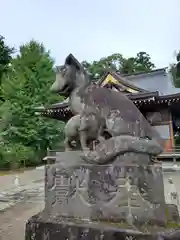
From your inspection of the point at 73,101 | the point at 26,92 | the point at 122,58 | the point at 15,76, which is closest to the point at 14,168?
the point at 26,92

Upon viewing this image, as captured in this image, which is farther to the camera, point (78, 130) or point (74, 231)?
point (78, 130)

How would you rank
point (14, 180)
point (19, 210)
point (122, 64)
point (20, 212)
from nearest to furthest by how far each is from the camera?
point (20, 212), point (19, 210), point (14, 180), point (122, 64)

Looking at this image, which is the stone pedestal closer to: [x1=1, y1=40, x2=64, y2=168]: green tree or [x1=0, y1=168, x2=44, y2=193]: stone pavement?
[x1=0, y1=168, x2=44, y2=193]: stone pavement

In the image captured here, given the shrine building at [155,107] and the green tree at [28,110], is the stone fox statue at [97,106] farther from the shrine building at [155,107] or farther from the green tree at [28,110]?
the green tree at [28,110]

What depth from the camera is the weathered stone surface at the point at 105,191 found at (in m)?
1.84

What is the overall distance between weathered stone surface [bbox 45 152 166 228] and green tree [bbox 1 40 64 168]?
12.1 metres

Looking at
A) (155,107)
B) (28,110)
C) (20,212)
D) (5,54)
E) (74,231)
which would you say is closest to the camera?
(74,231)

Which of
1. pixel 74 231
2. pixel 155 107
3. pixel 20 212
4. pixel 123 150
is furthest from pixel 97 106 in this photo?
pixel 155 107

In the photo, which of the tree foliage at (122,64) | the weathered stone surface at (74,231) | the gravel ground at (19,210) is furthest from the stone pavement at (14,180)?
the tree foliage at (122,64)

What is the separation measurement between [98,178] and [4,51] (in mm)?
24812

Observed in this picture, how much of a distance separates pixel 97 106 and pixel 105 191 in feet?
2.58

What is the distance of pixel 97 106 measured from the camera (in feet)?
7.21

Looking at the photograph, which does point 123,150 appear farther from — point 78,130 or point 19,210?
point 19,210

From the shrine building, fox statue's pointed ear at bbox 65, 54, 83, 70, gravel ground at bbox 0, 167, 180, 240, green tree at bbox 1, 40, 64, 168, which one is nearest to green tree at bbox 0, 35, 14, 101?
green tree at bbox 1, 40, 64, 168
